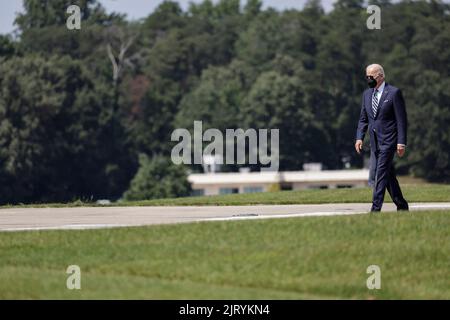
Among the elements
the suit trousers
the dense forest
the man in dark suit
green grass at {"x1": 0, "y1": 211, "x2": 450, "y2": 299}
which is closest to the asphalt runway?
the suit trousers

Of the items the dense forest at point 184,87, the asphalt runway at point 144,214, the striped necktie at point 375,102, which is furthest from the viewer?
the dense forest at point 184,87

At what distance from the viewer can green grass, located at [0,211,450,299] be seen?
14977 millimetres

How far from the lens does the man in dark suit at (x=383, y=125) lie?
19.0m

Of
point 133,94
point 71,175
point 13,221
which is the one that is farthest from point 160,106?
point 13,221

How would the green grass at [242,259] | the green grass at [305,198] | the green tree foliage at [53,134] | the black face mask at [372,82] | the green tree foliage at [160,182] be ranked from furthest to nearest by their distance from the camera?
the green tree foliage at [53,134], the green tree foliage at [160,182], the green grass at [305,198], the black face mask at [372,82], the green grass at [242,259]

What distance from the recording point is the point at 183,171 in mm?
107312

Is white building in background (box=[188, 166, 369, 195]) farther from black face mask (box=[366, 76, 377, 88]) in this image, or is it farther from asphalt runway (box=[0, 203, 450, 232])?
black face mask (box=[366, 76, 377, 88])

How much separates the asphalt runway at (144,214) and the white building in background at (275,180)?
88319 mm

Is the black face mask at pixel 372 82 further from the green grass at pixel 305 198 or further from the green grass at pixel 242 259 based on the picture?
the green grass at pixel 305 198

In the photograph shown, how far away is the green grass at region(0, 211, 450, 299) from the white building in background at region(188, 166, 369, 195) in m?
93.8

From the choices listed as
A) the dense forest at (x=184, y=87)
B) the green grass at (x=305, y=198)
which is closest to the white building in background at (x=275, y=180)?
the dense forest at (x=184, y=87)

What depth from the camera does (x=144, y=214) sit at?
2170 centimetres

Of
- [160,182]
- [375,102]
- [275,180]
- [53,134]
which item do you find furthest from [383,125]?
[275,180]
